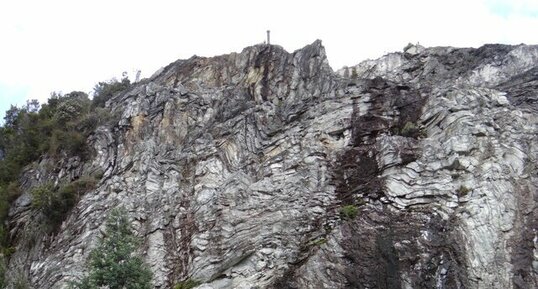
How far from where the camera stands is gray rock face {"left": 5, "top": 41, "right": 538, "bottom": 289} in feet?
69.2

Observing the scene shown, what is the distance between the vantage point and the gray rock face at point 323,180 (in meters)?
21.1

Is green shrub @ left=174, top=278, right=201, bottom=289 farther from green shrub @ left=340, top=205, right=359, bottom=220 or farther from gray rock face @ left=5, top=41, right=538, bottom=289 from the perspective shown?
green shrub @ left=340, top=205, right=359, bottom=220

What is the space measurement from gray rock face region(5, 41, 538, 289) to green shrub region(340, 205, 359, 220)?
0.10 meters

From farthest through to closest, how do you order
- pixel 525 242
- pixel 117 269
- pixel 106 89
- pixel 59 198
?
pixel 106 89, pixel 59 198, pixel 117 269, pixel 525 242

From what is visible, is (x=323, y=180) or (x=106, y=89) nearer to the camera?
(x=323, y=180)

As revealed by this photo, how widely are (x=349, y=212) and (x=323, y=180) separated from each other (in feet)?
10.1

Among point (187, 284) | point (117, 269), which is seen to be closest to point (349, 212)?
point (187, 284)

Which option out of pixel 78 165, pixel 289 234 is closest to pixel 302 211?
pixel 289 234

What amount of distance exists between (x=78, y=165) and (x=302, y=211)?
55.9 ft

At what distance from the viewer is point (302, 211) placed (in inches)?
943

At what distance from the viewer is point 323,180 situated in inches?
1009

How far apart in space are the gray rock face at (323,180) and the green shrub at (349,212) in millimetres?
103

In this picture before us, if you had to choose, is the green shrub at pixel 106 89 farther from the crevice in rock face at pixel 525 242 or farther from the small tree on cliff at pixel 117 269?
the crevice in rock face at pixel 525 242

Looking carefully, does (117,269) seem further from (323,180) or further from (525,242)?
(525,242)
